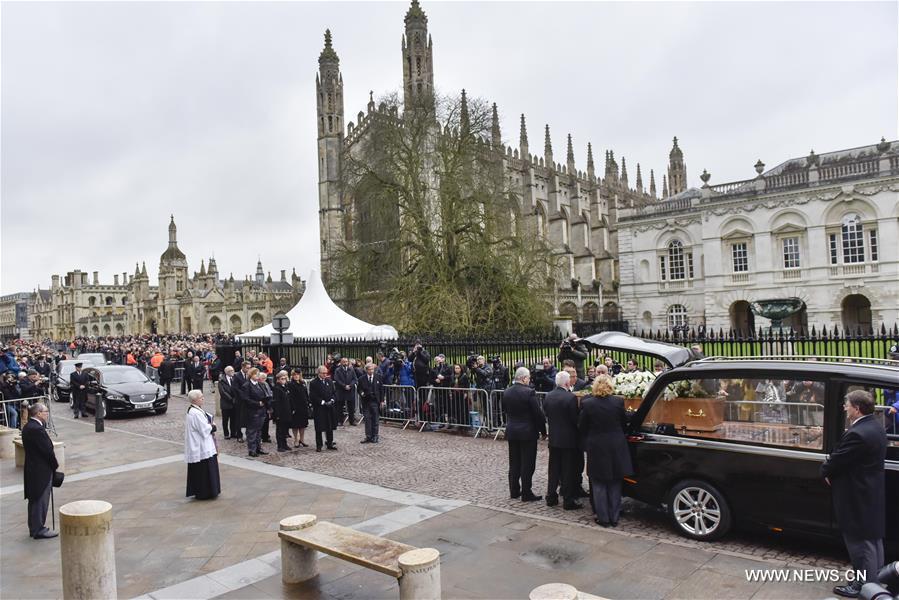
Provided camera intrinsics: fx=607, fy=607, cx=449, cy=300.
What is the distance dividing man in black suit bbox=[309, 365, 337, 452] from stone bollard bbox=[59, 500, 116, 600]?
636cm

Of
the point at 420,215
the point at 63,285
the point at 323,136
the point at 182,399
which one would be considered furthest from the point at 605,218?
the point at 63,285

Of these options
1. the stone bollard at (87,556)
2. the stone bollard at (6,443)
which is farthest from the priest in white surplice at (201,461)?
the stone bollard at (6,443)

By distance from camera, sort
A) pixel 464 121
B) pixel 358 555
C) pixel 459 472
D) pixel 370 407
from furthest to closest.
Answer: pixel 464 121
pixel 370 407
pixel 459 472
pixel 358 555

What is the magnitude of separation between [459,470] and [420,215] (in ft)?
57.4

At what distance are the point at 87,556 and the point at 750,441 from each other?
6.08 metres

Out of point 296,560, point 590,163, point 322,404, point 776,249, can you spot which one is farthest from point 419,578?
point 590,163

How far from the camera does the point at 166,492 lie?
8.87 metres

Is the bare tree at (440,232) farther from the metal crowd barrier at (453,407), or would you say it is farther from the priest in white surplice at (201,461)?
the priest in white surplice at (201,461)

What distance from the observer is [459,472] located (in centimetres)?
949

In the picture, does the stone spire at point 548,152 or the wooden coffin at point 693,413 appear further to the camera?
the stone spire at point 548,152

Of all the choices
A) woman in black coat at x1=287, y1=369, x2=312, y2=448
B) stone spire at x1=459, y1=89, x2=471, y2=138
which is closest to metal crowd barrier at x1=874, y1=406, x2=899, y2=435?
woman in black coat at x1=287, y1=369, x2=312, y2=448

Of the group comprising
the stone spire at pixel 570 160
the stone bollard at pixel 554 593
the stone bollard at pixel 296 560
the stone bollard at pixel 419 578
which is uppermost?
the stone spire at pixel 570 160

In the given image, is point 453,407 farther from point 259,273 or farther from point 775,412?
point 259,273

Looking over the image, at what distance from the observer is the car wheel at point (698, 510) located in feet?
19.6
